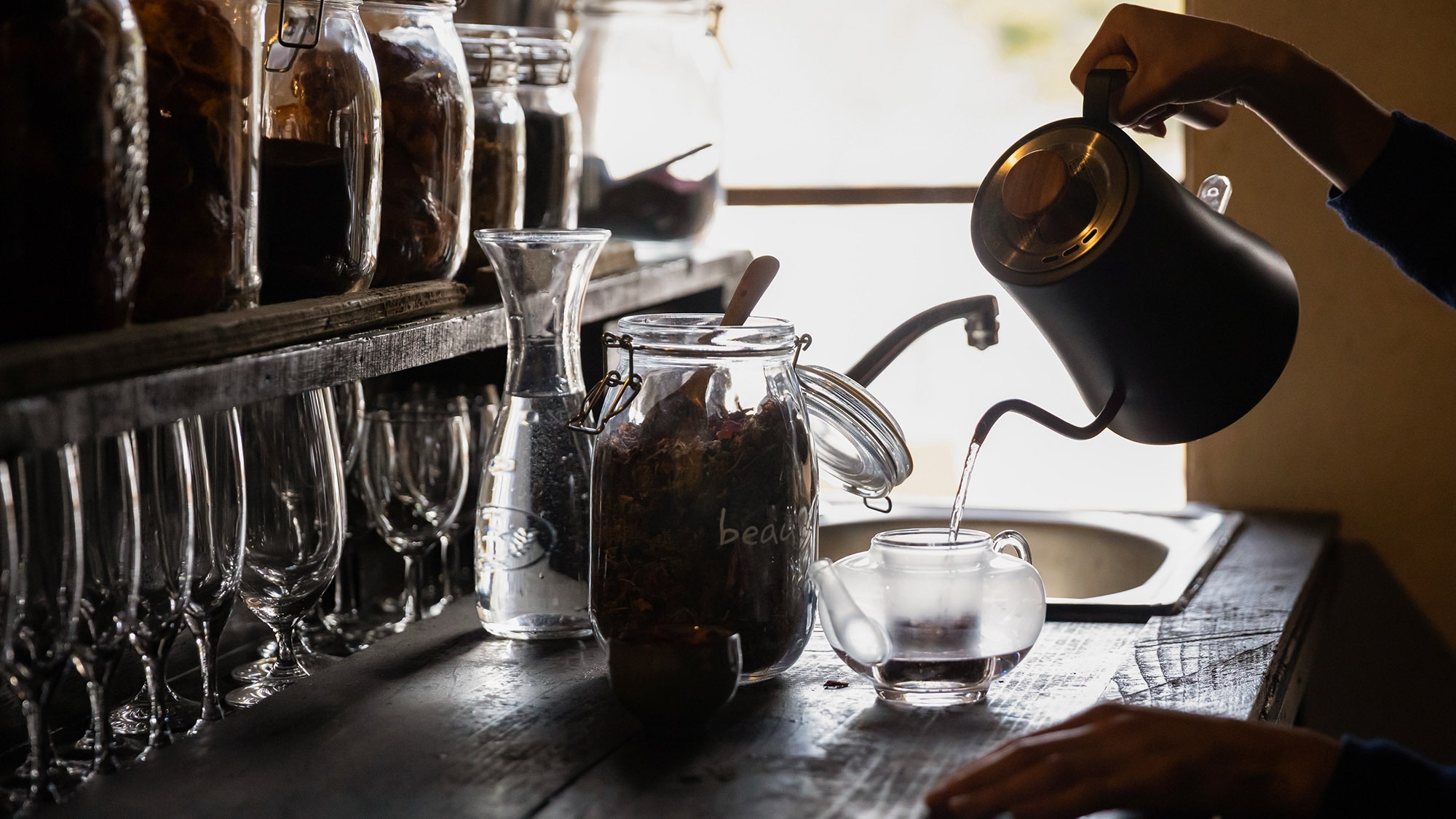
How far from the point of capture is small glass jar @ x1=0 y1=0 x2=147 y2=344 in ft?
2.18

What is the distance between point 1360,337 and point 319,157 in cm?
133

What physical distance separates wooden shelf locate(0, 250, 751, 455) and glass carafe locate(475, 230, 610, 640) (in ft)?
0.17

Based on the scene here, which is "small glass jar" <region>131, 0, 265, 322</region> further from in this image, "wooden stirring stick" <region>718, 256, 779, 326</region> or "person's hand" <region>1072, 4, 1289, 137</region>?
"person's hand" <region>1072, 4, 1289, 137</region>

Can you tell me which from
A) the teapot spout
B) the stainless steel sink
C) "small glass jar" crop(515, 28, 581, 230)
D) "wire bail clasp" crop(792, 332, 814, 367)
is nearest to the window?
the stainless steel sink

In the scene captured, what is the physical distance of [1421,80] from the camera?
65.4 inches

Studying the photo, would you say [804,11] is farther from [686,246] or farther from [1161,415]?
[1161,415]

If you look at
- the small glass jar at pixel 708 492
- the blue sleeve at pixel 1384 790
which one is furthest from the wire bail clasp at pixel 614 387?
the blue sleeve at pixel 1384 790

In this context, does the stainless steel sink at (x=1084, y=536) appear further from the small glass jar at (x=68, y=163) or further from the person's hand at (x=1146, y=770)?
the small glass jar at (x=68, y=163)

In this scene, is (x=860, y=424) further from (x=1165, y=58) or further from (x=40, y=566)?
(x=40, y=566)

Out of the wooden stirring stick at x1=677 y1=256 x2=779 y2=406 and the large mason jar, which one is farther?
the large mason jar

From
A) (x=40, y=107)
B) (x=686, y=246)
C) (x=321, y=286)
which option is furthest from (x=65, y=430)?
(x=686, y=246)

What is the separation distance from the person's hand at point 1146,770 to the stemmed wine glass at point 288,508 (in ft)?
1.81

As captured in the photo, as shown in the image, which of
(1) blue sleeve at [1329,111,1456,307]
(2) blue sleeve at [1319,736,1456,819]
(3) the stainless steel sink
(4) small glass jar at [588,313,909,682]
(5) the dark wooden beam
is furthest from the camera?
(5) the dark wooden beam

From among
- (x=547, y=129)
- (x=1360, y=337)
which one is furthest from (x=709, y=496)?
(x=1360, y=337)
